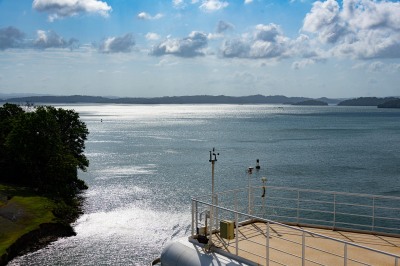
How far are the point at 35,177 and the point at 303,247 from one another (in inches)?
2002

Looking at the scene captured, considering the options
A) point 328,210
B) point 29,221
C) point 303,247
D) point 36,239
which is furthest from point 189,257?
point 328,210

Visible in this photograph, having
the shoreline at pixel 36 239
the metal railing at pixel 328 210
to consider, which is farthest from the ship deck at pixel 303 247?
the shoreline at pixel 36 239

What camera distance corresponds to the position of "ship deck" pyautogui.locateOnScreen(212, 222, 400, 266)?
44.2 ft

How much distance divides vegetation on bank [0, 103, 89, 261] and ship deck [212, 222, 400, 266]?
94.5 ft

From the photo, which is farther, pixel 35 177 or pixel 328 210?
pixel 35 177

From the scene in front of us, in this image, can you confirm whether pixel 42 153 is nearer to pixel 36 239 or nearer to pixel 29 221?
pixel 29 221

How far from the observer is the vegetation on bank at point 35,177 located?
4341cm

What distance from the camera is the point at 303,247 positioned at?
12.3 meters

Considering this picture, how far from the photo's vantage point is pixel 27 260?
36.7 meters

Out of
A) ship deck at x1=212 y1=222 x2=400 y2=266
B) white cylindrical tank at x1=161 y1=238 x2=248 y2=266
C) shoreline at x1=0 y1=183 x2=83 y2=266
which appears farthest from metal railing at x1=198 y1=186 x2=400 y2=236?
white cylindrical tank at x1=161 y1=238 x2=248 y2=266

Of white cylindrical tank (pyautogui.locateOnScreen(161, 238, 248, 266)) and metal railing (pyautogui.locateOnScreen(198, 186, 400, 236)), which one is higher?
white cylindrical tank (pyautogui.locateOnScreen(161, 238, 248, 266))

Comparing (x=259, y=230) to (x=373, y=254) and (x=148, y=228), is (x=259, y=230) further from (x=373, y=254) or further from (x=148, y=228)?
(x=148, y=228)

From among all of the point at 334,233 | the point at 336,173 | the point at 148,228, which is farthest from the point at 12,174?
the point at 334,233

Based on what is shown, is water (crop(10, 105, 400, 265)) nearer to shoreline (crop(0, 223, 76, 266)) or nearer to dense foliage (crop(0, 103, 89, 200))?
shoreline (crop(0, 223, 76, 266))
